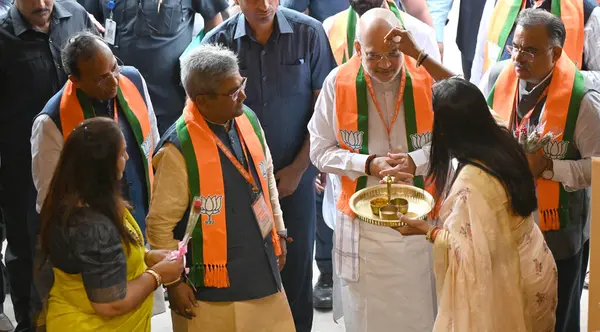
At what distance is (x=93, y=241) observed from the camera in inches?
133

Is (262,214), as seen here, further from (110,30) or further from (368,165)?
(110,30)

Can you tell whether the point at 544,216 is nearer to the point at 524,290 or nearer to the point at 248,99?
the point at 524,290

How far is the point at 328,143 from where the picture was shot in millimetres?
4516

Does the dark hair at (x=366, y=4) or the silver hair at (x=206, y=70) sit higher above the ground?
the silver hair at (x=206, y=70)

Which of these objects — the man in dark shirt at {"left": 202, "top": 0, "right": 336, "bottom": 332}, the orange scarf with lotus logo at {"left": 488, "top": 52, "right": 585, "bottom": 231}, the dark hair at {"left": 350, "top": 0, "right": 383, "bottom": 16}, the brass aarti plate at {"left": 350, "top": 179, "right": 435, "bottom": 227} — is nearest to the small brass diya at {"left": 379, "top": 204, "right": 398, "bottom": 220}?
the brass aarti plate at {"left": 350, "top": 179, "right": 435, "bottom": 227}

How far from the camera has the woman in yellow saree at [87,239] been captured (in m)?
3.40

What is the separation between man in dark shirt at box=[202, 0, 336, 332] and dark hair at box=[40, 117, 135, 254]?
1543 millimetres

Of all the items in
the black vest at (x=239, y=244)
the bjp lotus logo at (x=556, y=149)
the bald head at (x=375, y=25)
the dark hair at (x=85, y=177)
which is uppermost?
the bald head at (x=375, y=25)

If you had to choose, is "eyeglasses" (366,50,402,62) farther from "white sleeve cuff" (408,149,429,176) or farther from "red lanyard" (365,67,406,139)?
"white sleeve cuff" (408,149,429,176)

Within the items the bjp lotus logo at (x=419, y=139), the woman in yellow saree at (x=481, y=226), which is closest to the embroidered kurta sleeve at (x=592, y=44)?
the bjp lotus logo at (x=419, y=139)

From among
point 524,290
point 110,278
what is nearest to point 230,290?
point 110,278

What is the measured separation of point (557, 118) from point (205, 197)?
5.28 feet

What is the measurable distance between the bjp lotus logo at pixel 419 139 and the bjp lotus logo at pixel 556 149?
22.0 inches

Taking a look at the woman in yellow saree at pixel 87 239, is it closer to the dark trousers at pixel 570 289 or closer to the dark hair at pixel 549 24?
the dark hair at pixel 549 24
